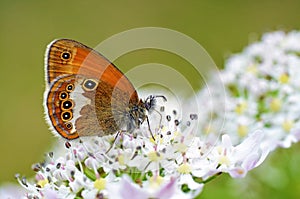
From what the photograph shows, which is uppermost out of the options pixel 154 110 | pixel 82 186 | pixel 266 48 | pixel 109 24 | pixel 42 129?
pixel 109 24

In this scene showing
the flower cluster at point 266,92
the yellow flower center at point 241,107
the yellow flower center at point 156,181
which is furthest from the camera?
the yellow flower center at point 241,107

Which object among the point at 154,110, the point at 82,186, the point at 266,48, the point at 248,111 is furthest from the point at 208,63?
the point at 82,186

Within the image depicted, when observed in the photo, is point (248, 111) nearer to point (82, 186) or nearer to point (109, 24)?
point (82, 186)

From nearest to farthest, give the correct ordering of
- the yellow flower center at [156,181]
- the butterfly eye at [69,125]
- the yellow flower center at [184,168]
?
the yellow flower center at [156,181]
the yellow flower center at [184,168]
the butterfly eye at [69,125]

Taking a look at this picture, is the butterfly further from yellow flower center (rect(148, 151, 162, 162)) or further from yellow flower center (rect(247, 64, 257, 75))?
yellow flower center (rect(247, 64, 257, 75))

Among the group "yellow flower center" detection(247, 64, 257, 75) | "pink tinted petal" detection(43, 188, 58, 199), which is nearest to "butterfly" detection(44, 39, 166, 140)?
"pink tinted petal" detection(43, 188, 58, 199)

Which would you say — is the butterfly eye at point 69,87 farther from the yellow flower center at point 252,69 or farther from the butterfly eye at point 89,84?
the yellow flower center at point 252,69

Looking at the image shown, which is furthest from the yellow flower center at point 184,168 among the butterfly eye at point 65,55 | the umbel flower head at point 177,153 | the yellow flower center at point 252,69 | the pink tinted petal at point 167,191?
the yellow flower center at point 252,69

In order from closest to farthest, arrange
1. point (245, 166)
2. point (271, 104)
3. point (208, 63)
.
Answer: point (245, 166) < point (271, 104) < point (208, 63)
